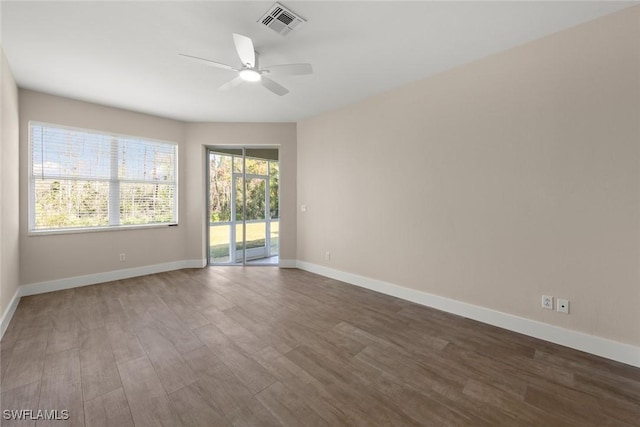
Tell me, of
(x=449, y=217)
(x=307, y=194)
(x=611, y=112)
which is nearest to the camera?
(x=611, y=112)

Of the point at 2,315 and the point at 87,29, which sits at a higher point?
the point at 87,29

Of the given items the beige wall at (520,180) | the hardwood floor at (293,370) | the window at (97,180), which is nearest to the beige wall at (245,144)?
the window at (97,180)

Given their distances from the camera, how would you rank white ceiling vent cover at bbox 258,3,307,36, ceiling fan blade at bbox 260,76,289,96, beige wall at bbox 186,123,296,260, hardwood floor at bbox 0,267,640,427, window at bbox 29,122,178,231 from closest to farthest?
1. hardwood floor at bbox 0,267,640,427
2. white ceiling vent cover at bbox 258,3,307,36
3. ceiling fan blade at bbox 260,76,289,96
4. window at bbox 29,122,178,231
5. beige wall at bbox 186,123,296,260

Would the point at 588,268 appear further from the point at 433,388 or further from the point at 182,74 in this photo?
the point at 182,74

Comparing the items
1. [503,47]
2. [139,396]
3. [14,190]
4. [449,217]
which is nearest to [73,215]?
[14,190]

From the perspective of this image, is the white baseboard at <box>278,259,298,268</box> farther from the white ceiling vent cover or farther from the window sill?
the white ceiling vent cover

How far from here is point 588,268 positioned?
2186 millimetres

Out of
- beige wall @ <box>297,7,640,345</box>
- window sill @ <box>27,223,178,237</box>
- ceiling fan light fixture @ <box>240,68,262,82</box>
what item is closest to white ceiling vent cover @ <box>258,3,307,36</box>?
ceiling fan light fixture @ <box>240,68,262,82</box>

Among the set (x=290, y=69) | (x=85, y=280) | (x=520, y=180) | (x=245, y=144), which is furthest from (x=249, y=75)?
(x=85, y=280)

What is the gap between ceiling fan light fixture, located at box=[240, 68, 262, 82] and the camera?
2428 millimetres

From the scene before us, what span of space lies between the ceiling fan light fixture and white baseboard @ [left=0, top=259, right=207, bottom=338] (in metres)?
3.43

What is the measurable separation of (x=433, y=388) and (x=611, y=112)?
267 cm

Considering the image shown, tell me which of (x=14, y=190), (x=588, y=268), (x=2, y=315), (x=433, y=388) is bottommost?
(x=433, y=388)

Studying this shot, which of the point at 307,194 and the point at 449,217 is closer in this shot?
the point at 449,217
